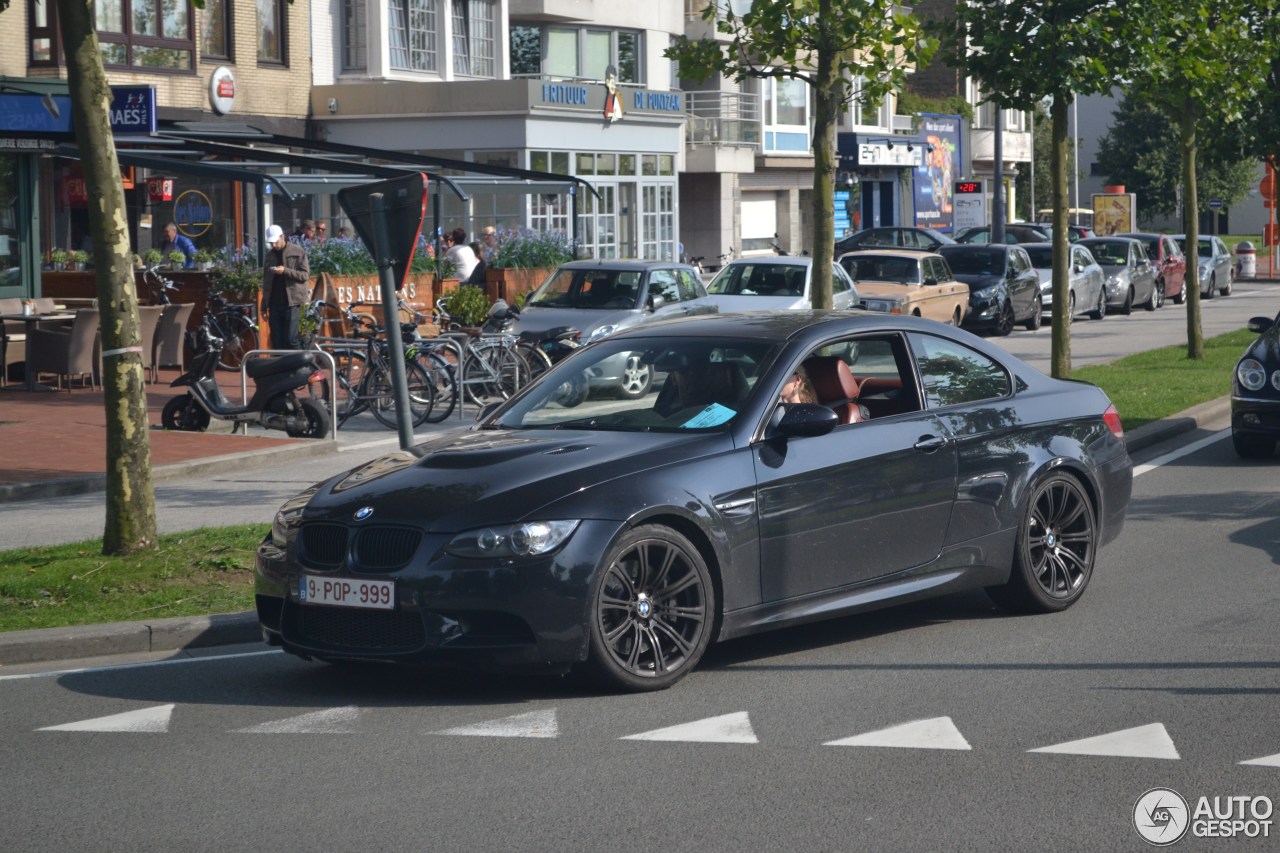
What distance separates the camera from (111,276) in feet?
31.4

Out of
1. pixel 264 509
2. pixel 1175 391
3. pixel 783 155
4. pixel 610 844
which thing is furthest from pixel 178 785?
pixel 783 155

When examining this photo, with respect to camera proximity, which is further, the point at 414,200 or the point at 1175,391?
the point at 1175,391

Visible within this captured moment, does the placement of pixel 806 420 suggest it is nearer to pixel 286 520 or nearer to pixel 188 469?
pixel 286 520

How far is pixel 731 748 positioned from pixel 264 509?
23.2 ft

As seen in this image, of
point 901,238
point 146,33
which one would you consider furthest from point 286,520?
point 901,238

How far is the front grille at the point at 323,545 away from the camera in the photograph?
6930 mm

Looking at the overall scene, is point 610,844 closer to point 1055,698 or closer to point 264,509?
point 1055,698

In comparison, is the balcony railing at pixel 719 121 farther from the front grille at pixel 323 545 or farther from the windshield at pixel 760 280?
the front grille at pixel 323 545

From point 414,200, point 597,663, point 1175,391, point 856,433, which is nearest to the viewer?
point 597,663

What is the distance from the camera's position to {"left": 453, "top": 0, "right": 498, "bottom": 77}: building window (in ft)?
130

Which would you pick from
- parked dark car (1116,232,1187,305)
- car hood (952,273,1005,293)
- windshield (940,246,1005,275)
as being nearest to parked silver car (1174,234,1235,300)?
parked dark car (1116,232,1187,305)

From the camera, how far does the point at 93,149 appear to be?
31.0ft

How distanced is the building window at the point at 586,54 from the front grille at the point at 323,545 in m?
37.2

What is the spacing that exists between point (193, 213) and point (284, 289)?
31.3 feet
